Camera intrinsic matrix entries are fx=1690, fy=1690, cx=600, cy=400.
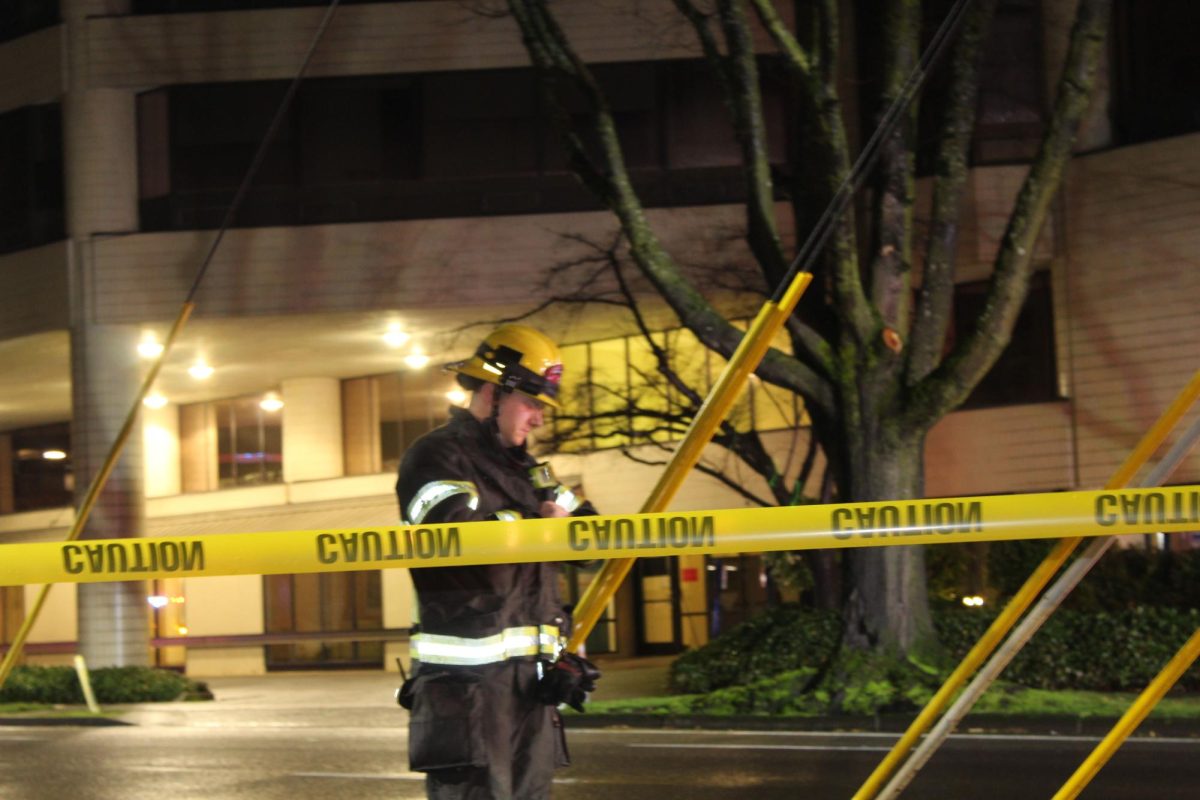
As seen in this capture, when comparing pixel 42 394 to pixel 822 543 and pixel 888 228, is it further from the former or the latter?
pixel 822 543

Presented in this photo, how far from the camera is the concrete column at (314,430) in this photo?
1217 inches

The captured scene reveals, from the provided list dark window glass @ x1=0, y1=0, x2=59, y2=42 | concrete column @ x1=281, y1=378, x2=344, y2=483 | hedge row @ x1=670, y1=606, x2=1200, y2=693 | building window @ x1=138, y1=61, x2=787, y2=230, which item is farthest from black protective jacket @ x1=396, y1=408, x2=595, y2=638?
concrete column @ x1=281, y1=378, x2=344, y2=483

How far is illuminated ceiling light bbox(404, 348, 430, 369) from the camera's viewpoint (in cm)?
2784

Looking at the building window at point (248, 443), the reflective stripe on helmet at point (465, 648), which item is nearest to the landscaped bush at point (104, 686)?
the building window at point (248, 443)

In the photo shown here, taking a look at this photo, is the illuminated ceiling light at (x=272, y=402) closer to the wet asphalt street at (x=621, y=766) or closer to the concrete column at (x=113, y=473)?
the concrete column at (x=113, y=473)

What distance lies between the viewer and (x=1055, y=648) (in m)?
16.2

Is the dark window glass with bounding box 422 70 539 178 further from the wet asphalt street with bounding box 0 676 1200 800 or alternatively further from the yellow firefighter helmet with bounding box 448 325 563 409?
the yellow firefighter helmet with bounding box 448 325 563 409

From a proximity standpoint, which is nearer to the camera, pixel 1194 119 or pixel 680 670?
pixel 680 670

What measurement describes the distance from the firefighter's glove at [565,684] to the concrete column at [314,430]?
26.5 metres

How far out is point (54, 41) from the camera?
24.8m

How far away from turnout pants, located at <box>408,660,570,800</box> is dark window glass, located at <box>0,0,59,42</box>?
22.4m

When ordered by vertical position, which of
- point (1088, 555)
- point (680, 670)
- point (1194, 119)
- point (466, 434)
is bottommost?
point (680, 670)

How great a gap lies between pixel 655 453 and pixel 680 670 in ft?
24.5

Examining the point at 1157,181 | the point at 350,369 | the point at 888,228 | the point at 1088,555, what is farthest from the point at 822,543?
the point at 350,369
